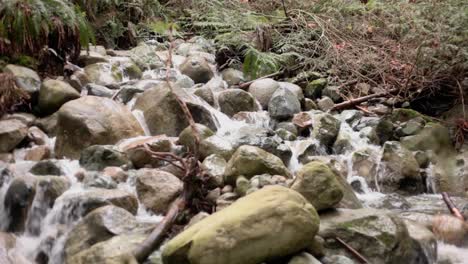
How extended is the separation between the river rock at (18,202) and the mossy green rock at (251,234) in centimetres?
166

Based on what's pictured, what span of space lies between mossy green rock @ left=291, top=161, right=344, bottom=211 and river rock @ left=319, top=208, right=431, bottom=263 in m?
0.18

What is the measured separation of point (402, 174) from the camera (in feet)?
17.8

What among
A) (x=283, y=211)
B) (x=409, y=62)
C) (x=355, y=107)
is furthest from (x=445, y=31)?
(x=283, y=211)

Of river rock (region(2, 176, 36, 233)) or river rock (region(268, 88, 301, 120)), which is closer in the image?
river rock (region(2, 176, 36, 233))

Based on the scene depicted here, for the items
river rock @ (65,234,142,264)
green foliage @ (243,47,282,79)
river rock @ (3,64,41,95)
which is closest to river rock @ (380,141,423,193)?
green foliage @ (243,47,282,79)

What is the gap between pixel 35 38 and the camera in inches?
244

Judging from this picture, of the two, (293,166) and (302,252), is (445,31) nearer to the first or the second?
(293,166)

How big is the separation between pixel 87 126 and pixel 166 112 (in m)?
1.01

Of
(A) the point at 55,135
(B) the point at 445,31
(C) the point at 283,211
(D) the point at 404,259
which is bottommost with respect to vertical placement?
(A) the point at 55,135

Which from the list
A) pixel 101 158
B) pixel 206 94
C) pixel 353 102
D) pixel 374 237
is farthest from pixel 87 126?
pixel 353 102

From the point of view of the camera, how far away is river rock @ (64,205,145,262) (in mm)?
3496

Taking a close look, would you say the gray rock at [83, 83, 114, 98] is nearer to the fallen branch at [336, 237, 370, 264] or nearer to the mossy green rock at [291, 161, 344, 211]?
the mossy green rock at [291, 161, 344, 211]

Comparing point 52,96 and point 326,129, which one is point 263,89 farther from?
point 52,96

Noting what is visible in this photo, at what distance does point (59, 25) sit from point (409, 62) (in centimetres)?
487
